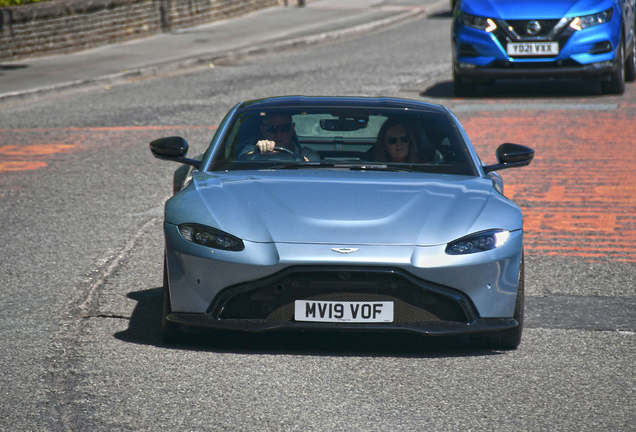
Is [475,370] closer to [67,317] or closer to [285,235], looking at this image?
[285,235]

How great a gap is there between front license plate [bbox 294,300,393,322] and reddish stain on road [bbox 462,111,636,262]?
2.72m

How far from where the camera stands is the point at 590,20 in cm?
1367

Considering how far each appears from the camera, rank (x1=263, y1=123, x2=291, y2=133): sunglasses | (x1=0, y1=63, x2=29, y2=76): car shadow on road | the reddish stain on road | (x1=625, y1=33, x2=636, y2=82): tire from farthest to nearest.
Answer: (x1=0, y1=63, x2=29, y2=76): car shadow on road, (x1=625, y1=33, x2=636, y2=82): tire, the reddish stain on road, (x1=263, y1=123, x2=291, y2=133): sunglasses

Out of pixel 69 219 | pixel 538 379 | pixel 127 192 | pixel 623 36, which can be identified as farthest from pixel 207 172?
pixel 623 36

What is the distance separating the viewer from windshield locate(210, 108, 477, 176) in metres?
5.55

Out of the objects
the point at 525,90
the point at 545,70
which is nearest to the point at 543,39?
the point at 545,70

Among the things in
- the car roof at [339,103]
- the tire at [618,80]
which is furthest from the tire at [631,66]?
the car roof at [339,103]

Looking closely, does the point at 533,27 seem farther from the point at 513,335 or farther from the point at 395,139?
the point at 513,335

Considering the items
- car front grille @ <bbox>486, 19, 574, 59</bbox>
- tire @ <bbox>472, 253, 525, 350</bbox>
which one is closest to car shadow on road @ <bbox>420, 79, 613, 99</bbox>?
car front grille @ <bbox>486, 19, 574, 59</bbox>

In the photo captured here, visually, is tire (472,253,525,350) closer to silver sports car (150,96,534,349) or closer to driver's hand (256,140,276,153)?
silver sports car (150,96,534,349)

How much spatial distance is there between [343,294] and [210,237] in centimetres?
71

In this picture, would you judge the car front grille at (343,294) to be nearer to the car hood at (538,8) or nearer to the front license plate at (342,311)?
the front license plate at (342,311)

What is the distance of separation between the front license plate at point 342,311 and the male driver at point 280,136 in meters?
1.54

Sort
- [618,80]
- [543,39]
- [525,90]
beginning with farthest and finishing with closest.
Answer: [525,90], [618,80], [543,39]
